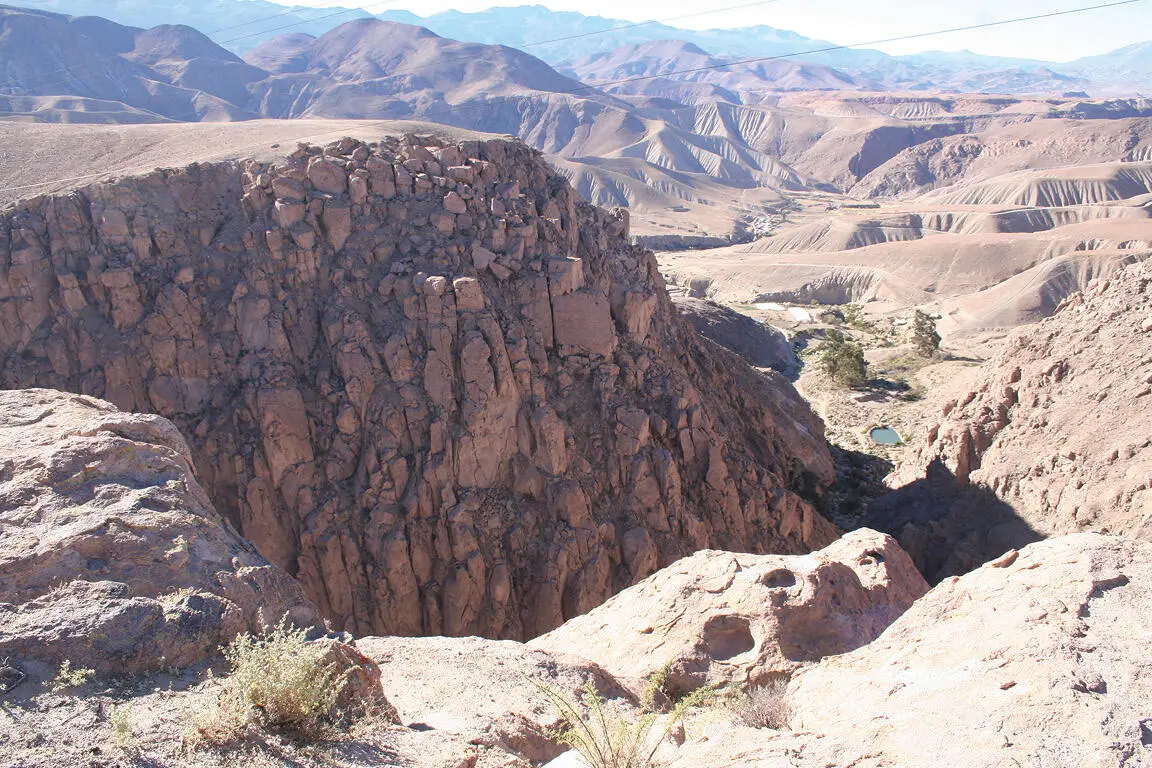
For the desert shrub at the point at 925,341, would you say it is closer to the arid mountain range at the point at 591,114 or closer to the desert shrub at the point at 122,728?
the desert shrub at the point at 122,728

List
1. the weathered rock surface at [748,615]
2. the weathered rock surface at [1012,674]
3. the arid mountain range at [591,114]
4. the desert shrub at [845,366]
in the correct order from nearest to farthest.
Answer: the weathered rock surface at [1012,674]
the weathered rock surface at [748,615]
the desert shrub at [845,366]
the arid mountain range at [591,114]

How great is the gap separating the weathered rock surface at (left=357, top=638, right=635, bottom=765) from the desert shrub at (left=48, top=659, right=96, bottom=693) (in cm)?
235

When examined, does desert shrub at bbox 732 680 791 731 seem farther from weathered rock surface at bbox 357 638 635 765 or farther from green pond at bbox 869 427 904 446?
green pond at bbox 869 427 904 446

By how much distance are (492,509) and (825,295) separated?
56459 mm

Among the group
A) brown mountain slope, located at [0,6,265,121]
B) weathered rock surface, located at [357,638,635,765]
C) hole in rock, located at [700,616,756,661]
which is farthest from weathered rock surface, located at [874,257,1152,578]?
brown mountain slope, located at [0,6,265,121]

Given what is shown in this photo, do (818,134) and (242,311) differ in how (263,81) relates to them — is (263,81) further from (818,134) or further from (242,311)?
(242,311)

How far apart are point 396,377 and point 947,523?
45.1ft

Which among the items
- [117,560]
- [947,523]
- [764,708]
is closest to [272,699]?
[117,560]

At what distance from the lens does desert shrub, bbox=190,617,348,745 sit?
16.9 ft

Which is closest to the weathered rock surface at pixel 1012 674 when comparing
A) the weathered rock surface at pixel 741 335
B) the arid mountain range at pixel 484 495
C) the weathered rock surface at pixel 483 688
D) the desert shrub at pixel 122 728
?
the arid mountain range at pixel 484 495

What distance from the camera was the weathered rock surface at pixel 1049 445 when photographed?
619 inches

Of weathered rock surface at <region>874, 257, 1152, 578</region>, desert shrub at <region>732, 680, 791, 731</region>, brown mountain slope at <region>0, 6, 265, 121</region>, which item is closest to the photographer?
desert shrub at <region>732, 680, 791, 731</region>

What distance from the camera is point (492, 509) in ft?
51.4

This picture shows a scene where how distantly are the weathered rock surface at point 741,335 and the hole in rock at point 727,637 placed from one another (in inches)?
1218
